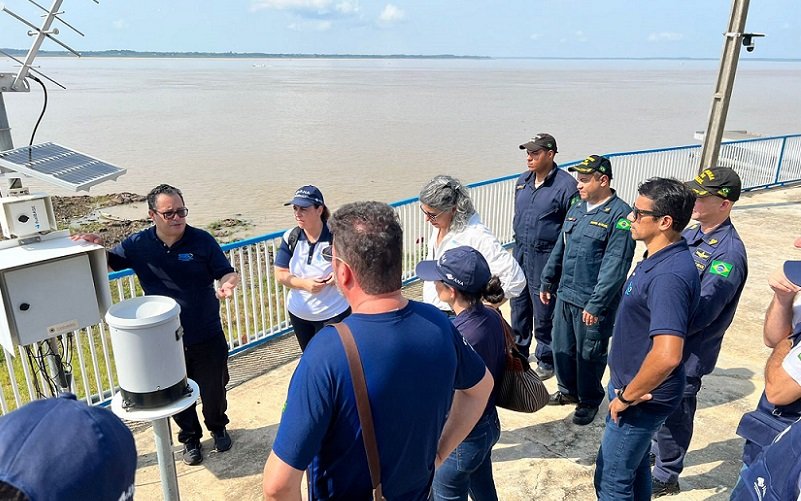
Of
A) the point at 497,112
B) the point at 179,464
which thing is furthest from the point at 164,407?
the point at 497,112

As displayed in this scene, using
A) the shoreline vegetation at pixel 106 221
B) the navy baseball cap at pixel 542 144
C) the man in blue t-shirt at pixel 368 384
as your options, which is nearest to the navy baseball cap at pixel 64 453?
the man in blue t-shirt at pixel 368 384

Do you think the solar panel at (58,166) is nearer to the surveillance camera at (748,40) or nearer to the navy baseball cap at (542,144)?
the navy baseball cap at (542,144)

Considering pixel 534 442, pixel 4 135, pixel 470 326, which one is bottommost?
pixel 534 442

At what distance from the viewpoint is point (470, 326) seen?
2.48 meters

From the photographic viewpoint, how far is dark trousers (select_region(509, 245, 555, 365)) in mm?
5027

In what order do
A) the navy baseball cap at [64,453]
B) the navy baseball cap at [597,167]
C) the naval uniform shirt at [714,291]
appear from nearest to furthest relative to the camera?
1. the navy baseball cap at [64,453]
2. the naval uniform shirt at [714,291]
3. the navy baseball cap at [597,167]

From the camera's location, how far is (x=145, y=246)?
3656 mm

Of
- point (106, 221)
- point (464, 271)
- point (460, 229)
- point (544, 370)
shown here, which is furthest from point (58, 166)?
point (106, 221)

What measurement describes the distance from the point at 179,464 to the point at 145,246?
1568mm

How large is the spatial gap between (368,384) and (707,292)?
7.61 ft

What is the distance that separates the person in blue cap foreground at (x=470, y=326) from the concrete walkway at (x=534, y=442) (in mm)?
1091

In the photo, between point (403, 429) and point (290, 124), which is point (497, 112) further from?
point (403, 429)

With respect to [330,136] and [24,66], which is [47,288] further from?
[330,136]

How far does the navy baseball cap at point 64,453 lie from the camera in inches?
39.1
